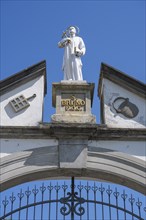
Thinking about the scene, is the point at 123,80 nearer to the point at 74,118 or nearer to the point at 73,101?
the point at 73,101

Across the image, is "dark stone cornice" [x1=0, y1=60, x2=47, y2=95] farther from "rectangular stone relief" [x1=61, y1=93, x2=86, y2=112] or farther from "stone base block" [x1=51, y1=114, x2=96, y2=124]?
"stone base block" [x1=51, y1=114, x2=96, y2=124]

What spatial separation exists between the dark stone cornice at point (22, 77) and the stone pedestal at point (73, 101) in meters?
0.42

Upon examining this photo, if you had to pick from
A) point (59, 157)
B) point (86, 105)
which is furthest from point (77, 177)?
point (86, 105)

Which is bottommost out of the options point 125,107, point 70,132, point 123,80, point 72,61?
point 70,132

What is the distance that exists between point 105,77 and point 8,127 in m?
2.10

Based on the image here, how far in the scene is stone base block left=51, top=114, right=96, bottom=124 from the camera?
8.57 meters

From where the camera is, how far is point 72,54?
30.7 ft

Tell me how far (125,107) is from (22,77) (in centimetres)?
200

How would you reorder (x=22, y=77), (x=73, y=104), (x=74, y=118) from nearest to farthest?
1. (x=74, y=118)
2. (x=73, y=104)
3. (x=22, y=77)

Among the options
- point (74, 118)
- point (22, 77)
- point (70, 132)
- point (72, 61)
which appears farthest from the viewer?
point (72, 61)

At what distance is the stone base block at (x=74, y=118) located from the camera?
8570mm

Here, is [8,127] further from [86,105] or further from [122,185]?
[122,185]

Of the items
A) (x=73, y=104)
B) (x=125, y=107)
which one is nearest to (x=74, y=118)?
(x=73, y=104)

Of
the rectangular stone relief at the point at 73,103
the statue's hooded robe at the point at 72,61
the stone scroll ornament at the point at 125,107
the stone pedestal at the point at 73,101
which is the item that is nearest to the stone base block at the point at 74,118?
the stone pedestal at the point at 73,101
